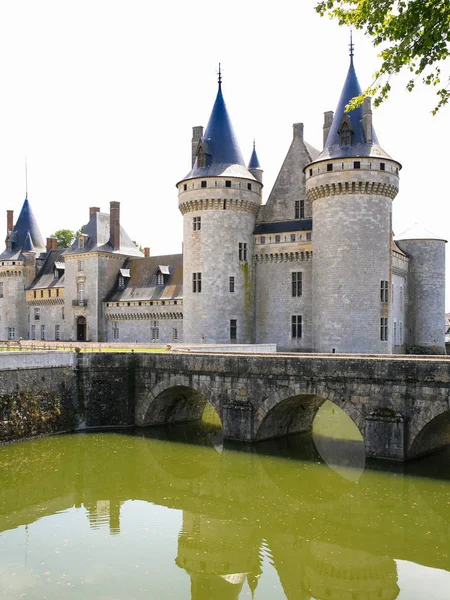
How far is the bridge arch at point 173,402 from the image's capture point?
65.6 ft

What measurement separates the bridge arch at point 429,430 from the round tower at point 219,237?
51.0 feet

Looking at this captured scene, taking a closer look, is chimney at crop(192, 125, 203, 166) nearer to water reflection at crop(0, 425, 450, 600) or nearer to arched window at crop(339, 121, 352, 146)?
arched window at crop(339, 121, 352, 146)

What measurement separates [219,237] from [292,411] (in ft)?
45.9

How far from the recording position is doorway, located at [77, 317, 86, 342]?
1700 inches

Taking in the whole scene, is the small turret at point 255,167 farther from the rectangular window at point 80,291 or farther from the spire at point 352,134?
the rectangular window at point 80,291

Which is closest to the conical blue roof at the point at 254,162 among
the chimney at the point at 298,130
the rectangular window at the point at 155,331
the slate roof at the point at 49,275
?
the chimney at the point at 298,130

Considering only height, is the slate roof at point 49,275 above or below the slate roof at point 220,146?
below

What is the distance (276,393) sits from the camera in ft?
59.6

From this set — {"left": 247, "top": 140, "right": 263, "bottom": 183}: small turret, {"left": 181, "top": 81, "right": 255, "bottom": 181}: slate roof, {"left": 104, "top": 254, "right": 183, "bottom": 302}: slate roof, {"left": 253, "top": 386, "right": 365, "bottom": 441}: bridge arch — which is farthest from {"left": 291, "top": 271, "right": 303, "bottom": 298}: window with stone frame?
{"left": 253, "top": 386, "right": 365, "bottom": 441}: bridge arch

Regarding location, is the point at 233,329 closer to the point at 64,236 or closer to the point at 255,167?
the point at 255,167

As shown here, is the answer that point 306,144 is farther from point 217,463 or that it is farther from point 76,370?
point 217,463

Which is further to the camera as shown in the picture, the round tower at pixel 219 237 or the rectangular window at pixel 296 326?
the rectangular window at pixel 296 326

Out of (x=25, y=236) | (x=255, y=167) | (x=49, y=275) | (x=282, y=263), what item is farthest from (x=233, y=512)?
(x=25, y=236)

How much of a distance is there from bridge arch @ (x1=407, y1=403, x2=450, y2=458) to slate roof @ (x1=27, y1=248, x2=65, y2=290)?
3348cm
